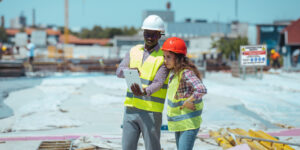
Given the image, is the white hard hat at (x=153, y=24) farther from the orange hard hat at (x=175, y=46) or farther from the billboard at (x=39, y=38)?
the billboard at (x=39, y=38)

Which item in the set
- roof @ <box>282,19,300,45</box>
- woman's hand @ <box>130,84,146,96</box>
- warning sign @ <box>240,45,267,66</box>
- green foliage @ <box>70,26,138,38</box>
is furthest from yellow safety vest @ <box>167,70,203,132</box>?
green foliage @ <box>70,26,138,38</box>

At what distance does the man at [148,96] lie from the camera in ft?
11.4

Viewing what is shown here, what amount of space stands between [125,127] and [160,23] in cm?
107

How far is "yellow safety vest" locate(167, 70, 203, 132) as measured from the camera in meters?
3.39

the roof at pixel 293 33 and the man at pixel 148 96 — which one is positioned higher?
the roof at pixel 293 33

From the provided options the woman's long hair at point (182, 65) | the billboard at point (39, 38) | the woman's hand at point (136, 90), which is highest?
the billboard at point (39, 38)

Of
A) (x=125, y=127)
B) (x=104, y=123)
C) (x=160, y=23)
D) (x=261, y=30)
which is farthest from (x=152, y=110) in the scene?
(x=261, y=30)

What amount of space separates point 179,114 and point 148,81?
0.43 m

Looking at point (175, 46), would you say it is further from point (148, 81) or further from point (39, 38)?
point (39, 38)

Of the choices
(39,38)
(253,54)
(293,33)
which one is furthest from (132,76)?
(39,38)

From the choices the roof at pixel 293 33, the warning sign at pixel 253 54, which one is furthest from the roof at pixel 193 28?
the warning sign at pixel 253 54

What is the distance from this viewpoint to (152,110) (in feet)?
11.4

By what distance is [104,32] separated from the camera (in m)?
128

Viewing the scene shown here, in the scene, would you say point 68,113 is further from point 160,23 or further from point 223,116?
point 160,23
